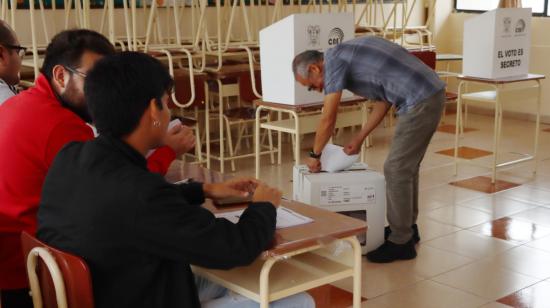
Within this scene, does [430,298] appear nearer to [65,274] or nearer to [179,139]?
[179,139]

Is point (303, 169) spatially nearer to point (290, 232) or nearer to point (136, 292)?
point (290, 232)

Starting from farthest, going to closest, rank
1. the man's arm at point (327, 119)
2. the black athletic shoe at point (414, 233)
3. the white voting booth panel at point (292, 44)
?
the white voting booth panel at point (292, 44) < the black athletic shoe at point (414, 233) < the man's arm at point (327, 119)

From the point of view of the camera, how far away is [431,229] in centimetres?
382

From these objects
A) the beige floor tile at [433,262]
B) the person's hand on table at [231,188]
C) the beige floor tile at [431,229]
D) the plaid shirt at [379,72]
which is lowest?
the beige floor tile at [433,262]

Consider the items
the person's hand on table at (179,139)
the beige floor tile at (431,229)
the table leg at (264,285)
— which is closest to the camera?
the table leg at (264,285)

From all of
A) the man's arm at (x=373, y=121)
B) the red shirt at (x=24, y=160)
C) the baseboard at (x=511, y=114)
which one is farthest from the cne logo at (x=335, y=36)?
the baseboard at (x=511, y=114)

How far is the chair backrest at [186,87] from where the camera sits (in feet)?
16.1

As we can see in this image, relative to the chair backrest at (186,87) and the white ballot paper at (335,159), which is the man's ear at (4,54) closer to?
the white ballot paper at (335,159)

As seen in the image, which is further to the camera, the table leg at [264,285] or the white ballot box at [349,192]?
the white ballot box at [349,192]

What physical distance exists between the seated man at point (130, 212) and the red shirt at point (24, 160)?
27 centimetres

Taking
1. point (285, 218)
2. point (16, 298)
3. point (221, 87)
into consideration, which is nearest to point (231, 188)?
point (285, 218)

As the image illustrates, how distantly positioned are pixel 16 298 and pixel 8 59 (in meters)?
0.98

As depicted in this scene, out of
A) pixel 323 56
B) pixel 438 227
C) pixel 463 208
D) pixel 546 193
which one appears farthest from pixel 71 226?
pixel 546 193

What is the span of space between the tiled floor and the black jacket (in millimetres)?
1509
